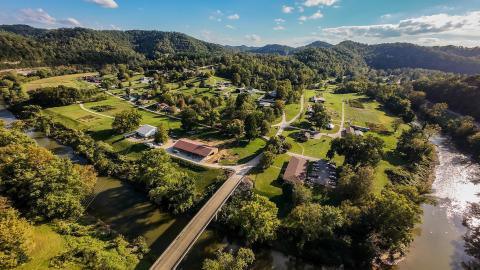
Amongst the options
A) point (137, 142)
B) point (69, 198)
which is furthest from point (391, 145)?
point (69, 198)

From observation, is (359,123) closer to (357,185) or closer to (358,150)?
(358,150)

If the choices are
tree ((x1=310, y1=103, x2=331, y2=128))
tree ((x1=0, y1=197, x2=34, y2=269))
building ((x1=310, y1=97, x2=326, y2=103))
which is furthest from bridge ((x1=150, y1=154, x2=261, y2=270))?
building ((x1=310, y1=97, x2=326, y2=103))

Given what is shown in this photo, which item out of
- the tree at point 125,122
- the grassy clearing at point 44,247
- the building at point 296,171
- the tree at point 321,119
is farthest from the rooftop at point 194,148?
the tree at point 321,119

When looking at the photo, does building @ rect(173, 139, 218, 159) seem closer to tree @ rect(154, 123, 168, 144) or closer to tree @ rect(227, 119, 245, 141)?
tree @ rect(154, 123, 168, 144)

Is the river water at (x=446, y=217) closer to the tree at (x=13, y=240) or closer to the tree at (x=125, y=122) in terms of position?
the tree at (x=13, y=240)

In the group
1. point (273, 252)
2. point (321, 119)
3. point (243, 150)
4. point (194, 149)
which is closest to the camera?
point (273, 252)

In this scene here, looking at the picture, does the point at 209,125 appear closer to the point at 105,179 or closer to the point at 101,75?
the point at 105,179

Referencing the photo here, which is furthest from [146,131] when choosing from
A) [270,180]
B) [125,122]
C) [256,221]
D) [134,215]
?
[256,221]
